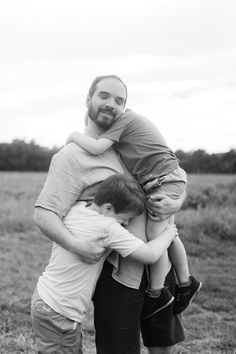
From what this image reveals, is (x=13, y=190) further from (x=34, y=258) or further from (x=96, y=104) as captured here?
(x=96, y=104)

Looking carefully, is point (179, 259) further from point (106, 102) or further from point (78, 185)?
point (106, 102)

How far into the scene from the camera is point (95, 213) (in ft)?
8.46

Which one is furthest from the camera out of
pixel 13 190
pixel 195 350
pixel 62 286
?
pixel 13 190

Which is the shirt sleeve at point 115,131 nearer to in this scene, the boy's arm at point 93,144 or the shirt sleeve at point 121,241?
the boy's arm at point 93,144

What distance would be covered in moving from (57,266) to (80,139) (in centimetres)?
68

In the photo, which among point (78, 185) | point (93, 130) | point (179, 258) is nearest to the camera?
point (78, 185)

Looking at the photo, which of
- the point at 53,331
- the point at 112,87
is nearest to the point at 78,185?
the point at 112,87

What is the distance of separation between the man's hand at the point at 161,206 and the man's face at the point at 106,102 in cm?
50

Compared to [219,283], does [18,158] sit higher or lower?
lower

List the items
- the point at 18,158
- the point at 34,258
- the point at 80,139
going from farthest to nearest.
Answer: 1. the point at 18,158
2. the point at 34,258
3. the point at 80,139

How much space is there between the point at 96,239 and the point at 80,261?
5.9 inches

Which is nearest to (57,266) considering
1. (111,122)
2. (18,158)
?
(111,122)

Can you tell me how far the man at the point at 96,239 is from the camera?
259 centimetres

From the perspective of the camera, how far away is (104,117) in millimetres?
2834
